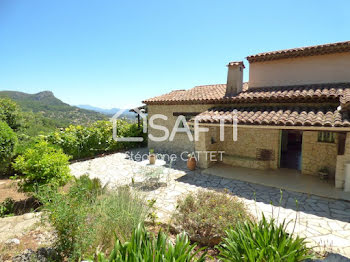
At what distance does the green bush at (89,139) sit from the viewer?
475 inches

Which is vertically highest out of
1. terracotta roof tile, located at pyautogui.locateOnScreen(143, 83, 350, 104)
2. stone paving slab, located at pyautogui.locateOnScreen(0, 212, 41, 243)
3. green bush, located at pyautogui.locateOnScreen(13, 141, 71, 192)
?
terracotta roof tile, located at pyautogui.locateOnScreen(143, 83, 350, 104)

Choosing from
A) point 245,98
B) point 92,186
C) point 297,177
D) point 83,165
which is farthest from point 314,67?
point 83,165

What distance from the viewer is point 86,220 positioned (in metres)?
Result: 4.05

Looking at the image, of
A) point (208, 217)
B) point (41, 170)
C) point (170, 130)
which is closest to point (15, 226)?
point (41, 170)

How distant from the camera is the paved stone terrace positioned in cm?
490

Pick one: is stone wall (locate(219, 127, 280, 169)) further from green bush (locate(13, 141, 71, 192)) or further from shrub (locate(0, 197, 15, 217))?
shrub (locate(0, 197, 15, 217))

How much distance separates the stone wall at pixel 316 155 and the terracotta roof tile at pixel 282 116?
179 cm

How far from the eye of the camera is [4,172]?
9945 millimetres

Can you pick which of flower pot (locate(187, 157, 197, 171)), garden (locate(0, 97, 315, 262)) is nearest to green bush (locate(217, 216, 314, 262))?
garden (locate(0, 97, 315, 262))

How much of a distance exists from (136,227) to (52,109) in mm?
80882

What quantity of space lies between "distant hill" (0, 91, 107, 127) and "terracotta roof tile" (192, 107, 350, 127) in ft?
139

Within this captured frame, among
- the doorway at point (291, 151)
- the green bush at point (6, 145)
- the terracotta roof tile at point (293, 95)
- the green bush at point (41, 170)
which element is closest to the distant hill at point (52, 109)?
the green bush at point (6, 145)

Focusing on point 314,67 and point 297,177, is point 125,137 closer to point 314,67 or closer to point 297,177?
point 297,177

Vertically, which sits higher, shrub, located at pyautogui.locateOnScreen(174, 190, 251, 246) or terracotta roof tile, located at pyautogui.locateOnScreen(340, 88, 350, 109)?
terracotta roof tile, located at pyautogui.locateOnScreen(340, 88, 350, 109)
